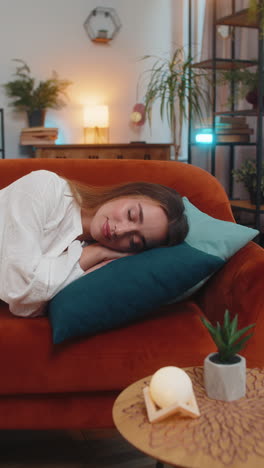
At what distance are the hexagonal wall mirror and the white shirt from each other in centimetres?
359

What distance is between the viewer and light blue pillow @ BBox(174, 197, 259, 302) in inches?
60.9

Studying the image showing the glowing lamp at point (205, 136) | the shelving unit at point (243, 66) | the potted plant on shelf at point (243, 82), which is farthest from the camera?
the glowing lamp at point (205, 136)

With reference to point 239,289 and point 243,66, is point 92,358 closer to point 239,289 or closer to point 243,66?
point 239,289

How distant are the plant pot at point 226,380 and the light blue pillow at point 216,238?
55 cm

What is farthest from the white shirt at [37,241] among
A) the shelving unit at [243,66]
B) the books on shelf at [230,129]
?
the books on shelf at [230,129]

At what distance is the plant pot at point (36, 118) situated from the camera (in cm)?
469

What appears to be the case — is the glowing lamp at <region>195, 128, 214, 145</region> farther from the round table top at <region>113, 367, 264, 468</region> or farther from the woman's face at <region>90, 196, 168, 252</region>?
the round table top at <region>113, 367, 264, 468</region>

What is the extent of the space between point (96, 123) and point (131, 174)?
10.3ft

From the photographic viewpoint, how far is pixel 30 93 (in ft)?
15.4

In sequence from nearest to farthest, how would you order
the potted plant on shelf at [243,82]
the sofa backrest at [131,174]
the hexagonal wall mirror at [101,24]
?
the sofa backrest at [131,174]
the potted plant on shelf at [243,82]
the hexagonal wall mirror at [101,24]

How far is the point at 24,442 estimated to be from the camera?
161 cm

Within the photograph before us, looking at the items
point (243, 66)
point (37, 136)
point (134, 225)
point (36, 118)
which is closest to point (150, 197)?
point (134, 225)

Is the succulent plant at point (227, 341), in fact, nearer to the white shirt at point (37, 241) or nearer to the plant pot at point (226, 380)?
the plant pot at point (226, 380)

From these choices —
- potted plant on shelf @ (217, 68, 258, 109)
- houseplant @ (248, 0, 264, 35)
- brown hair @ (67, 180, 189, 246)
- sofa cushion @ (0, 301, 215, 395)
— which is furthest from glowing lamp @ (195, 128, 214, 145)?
sofa cushion @ (0, 301, 215, 395)
